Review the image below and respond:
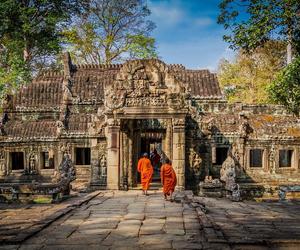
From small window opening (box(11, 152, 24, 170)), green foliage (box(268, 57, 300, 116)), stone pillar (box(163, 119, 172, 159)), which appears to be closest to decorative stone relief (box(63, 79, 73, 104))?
small window opening (box(11, 152, 24, 170))

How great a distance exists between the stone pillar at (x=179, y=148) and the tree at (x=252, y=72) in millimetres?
20454

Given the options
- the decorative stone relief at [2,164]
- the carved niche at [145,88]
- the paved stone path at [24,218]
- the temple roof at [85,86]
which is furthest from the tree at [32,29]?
the paved stone path at [24,218]

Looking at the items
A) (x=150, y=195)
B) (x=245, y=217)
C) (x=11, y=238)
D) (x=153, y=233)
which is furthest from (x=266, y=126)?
(x=11, y=238)

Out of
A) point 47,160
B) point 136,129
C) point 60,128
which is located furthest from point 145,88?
point 47,160

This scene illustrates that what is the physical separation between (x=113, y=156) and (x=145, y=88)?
9.59ft

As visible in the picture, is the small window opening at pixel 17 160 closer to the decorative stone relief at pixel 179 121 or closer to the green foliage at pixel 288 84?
the decorative stone relief at pixel 179 121

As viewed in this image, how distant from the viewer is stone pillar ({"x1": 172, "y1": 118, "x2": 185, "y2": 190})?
15695mm

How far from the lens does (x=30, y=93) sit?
26.7 meters

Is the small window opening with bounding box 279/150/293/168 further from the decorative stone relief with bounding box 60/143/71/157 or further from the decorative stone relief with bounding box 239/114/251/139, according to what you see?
the decorative stone relief with bounding box 60/143/71/157

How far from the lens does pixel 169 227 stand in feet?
27.2

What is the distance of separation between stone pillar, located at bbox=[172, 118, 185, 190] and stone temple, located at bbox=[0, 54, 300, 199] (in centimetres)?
4

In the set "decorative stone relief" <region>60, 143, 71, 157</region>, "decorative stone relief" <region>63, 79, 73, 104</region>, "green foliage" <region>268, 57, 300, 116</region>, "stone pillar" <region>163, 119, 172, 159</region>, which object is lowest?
"decorative stone relief" <region>60, 143, 71, 157</region>

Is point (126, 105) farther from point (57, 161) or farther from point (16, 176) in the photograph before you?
point (16, 176)

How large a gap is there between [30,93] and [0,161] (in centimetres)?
547
